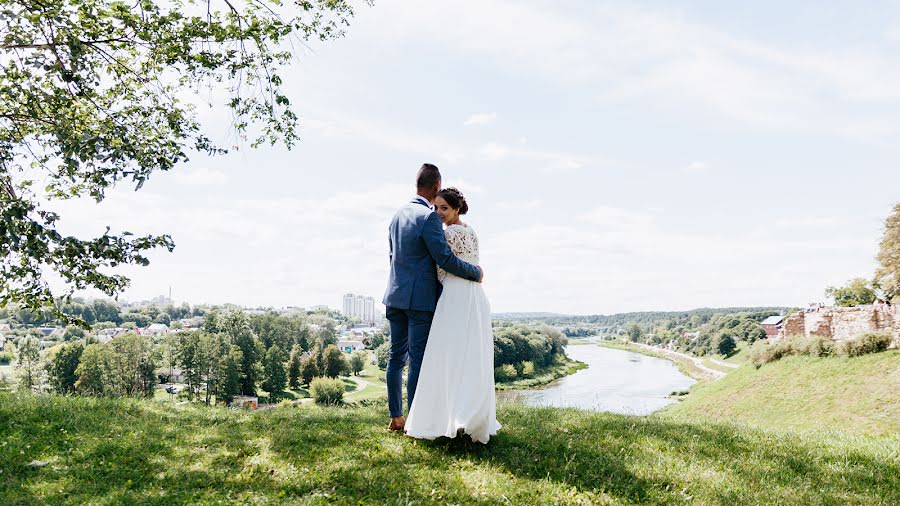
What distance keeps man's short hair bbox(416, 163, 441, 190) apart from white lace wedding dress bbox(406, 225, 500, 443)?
1.86ft

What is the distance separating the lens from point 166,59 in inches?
300

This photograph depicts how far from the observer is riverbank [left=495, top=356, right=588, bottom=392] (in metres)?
58.6

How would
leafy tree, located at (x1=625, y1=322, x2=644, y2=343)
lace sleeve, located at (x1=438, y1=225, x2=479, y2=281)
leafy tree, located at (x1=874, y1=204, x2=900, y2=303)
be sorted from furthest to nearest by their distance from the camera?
1. leafy tree, located at (x1=625, y1=322, x2=644, y2=343)
2. leafy tree, located at (x1=874, y1=204, x2=900, y2=303)
3. lace sleeve, located at (x1=438, y1=225, x2=479, y2=281)

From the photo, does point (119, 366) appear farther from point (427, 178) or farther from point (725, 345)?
point (725, 345)

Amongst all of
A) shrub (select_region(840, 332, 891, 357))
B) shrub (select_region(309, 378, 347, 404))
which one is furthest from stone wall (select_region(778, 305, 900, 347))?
shrub (select_region(309, 378, 347, 404))

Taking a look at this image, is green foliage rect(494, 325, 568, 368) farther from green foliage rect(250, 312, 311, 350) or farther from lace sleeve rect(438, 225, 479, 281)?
lace sleeve rect(438, 225, 479, 281)

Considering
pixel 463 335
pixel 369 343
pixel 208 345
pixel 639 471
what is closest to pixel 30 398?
pixel 463 335

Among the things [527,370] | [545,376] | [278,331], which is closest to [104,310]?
[278,331]

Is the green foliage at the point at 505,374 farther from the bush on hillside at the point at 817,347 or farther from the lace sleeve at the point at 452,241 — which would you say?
the lace sleeve at the point at 452,241

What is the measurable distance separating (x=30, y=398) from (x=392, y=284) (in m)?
5.64

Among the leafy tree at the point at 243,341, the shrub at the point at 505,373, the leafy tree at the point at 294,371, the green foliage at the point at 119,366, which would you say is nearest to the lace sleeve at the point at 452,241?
the green foliage at the point at 119,366

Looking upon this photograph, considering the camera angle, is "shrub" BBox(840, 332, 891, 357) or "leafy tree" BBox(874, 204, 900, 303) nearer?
"shrub" BBox(840, 332, 891, 357)

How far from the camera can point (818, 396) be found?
61.8 ft

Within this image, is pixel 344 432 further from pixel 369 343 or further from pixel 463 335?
pixel 369 343
